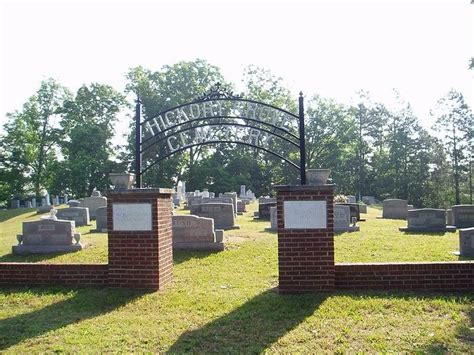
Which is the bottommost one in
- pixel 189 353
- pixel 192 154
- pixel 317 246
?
pixel 189 353

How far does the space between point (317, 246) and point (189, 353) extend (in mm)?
2754

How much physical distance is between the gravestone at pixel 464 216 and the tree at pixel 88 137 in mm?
36749

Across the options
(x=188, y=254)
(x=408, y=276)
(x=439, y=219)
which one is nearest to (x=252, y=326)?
(x=408, y=276)

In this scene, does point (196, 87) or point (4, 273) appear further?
point (196, 87)

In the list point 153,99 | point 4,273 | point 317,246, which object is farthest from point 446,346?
point 153,99

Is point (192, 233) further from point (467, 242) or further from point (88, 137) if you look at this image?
point (88, 137)

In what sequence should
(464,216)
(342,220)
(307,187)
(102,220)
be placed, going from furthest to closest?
(464,216), (102,220), (342,220), (307,187)

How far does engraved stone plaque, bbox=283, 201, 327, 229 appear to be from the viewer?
683 cm

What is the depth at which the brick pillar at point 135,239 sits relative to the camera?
7.33 metres

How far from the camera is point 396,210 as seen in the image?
71.1 ft

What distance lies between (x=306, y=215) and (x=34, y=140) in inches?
1906

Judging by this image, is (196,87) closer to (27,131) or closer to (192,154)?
(192,154)

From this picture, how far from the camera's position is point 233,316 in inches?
237

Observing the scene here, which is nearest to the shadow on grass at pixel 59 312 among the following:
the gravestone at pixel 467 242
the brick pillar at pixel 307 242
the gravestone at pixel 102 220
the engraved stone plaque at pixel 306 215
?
the brick pillar at pixel 307 242
